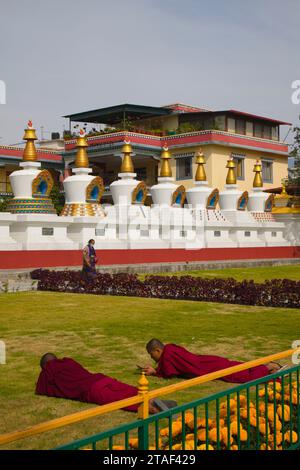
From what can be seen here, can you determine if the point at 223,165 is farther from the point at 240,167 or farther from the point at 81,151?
the point at 81,151

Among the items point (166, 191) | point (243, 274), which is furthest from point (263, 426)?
point (166, 191)

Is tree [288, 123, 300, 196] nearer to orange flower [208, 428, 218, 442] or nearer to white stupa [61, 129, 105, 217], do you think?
white stupa [61, 129, 105, 217]

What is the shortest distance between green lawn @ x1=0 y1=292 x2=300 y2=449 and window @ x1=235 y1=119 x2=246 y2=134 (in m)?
33.3

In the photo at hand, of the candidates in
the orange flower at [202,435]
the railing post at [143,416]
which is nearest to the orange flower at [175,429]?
the orange flower at [202,435]

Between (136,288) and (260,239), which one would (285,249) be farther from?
(136,288)

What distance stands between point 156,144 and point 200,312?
31.7 m

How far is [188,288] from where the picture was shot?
1566 cm

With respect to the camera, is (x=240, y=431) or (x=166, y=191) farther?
(x=166, y=191)

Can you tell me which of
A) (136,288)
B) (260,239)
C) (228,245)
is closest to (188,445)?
(136,288)

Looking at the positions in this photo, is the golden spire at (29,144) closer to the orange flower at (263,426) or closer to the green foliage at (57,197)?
the orange flower at (263,426)

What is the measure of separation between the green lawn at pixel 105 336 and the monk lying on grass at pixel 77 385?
0.40 ft

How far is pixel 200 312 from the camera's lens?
13.4m

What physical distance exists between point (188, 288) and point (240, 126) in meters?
33.6

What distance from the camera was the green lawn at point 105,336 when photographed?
6633 mm
